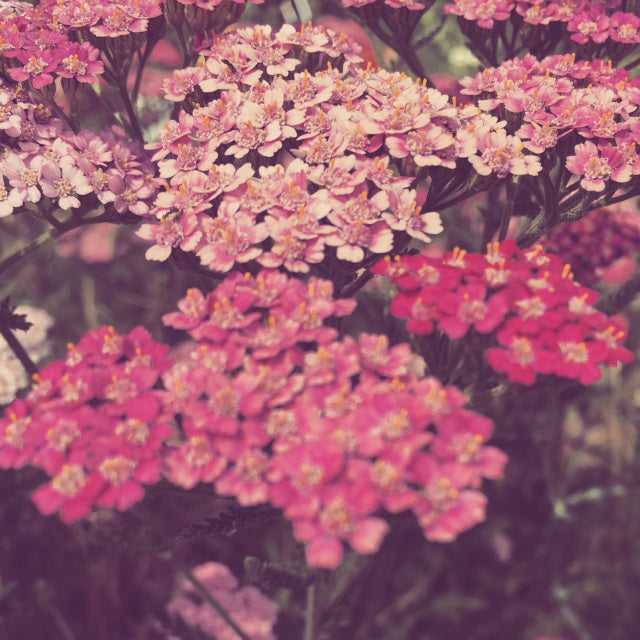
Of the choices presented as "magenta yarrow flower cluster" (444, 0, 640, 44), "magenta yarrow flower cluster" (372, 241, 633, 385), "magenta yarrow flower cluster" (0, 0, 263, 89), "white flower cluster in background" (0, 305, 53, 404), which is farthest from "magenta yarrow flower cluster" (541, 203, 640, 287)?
"white flower cluster in background" (0, 305, 53, 404)

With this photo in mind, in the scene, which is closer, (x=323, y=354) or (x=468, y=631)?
(x=323, y=354)

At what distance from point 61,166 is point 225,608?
160 centimetres

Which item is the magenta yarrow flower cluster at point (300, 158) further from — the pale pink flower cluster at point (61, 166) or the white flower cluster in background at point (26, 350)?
the white flower cluster in background at point (26, 350)

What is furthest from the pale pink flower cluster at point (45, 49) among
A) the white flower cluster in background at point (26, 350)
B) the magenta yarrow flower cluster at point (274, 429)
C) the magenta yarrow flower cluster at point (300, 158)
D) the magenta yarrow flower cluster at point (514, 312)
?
the magenta yarrow flower cluster at point (514, 312)

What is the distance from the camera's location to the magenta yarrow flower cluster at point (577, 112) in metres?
2.08

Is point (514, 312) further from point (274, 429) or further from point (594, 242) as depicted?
point (594, 242)

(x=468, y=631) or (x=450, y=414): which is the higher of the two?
(x=450, y=414)

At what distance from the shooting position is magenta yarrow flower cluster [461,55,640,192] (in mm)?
2080

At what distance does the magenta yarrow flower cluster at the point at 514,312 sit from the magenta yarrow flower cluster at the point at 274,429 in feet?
0.50

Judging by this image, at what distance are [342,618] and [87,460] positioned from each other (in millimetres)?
1347

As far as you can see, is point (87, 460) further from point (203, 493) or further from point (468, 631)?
point (468, 631)

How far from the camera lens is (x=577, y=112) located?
2115 millimetres

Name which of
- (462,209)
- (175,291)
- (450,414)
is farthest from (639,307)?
(450,414)

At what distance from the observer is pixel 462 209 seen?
3.99 meters
